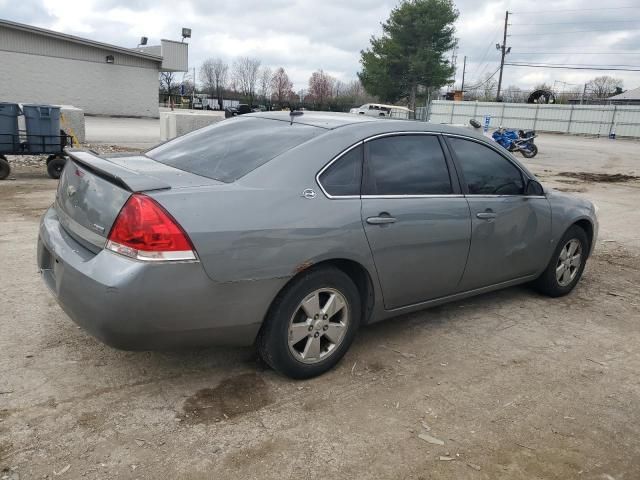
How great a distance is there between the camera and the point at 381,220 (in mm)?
3420

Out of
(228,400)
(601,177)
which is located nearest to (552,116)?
(601,177)

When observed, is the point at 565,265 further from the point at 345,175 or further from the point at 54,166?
the point at 54,166

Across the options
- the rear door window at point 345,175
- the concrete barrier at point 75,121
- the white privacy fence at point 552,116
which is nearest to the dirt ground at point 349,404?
the rear door window at point 345,175

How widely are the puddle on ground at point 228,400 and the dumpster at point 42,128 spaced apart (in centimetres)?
871

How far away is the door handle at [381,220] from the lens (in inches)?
133

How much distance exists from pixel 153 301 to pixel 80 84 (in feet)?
114

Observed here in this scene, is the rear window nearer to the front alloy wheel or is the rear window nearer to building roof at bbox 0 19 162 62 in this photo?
the front alloy wheel

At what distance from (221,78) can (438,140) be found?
269 feet

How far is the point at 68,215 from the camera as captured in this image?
3.25 meters

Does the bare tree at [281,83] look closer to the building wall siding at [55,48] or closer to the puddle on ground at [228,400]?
the building wall siding at [55,48]

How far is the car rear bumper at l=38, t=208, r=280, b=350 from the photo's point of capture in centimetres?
267

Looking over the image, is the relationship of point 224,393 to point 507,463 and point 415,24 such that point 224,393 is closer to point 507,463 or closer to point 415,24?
point 507,463

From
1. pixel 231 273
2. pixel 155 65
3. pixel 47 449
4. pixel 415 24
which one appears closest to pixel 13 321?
pixel 47 449

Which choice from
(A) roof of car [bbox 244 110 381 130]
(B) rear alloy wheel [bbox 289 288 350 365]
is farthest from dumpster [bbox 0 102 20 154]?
(B) rear alloy wheel [bbox 289 288 350 365]
